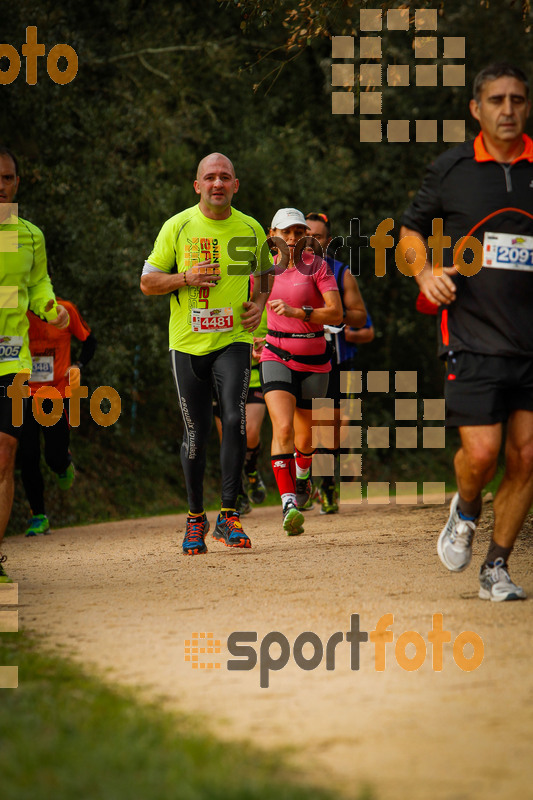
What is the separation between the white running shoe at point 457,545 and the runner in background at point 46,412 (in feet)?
18.1

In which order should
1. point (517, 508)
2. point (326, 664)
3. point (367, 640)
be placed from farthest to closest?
point (517, 508) → point (367, 640) → point (326, 664)

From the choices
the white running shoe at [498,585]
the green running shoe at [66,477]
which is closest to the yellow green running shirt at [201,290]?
the white running shoe at [498,585]

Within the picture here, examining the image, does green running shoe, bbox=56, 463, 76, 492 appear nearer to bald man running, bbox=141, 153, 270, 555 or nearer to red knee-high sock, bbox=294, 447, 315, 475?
red knee-high sock, bbox=294, 447, 315, 475

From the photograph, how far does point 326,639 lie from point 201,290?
3.81 meters

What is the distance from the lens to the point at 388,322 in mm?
23859

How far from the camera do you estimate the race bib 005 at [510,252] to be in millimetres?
5465

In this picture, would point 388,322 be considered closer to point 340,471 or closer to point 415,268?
point 340,471

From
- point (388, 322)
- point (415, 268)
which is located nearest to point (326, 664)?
point (415, 268)

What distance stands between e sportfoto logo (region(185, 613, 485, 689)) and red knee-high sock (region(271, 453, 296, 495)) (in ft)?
13.5

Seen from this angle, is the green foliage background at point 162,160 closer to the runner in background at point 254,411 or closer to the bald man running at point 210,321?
the bald man running at point 210,321

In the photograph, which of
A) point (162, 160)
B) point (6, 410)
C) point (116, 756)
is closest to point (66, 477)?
point (6, 410)

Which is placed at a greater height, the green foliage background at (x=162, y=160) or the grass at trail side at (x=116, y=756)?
the green foliage background at (x=162, y=160)

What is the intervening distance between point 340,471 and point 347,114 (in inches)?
418

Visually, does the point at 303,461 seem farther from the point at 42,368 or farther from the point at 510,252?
the point at 510,252
